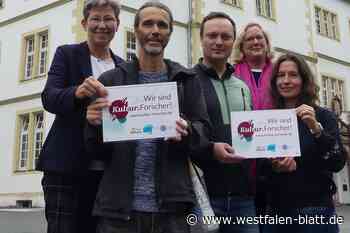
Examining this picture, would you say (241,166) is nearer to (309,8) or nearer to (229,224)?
(229,224)

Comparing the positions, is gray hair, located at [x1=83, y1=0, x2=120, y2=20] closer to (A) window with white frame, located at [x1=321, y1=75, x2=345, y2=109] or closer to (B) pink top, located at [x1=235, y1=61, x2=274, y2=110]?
(B) pink top, located at [x1=235, y1=61, x2=274, y2=110]

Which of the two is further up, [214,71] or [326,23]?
[326,23]

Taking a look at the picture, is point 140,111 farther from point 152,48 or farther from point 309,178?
point 309,178

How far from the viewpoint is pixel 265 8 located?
19.4 m

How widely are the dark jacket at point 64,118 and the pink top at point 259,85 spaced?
1.13m

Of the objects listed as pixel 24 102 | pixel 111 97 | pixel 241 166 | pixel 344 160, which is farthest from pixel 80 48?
pixel 24 102

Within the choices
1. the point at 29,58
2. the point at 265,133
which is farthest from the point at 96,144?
the point at 29,58

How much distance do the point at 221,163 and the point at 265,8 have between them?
17.7 metres

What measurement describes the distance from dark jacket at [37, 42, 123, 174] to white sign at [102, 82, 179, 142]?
201mm

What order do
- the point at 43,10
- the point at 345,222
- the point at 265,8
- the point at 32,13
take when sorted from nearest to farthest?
1. the point at 345,222
2. the point at 43,10
3. the point at 32,13
4. the point at 265,8

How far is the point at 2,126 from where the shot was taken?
16516 mm

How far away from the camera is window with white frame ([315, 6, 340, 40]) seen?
2177cm

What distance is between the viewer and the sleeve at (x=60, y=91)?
7.66ft

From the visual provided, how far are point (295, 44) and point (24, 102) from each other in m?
11.2
